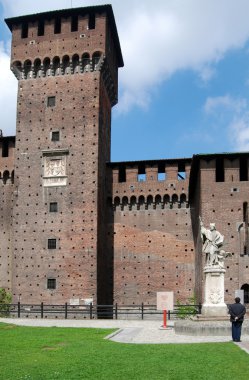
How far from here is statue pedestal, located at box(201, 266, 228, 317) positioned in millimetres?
15930

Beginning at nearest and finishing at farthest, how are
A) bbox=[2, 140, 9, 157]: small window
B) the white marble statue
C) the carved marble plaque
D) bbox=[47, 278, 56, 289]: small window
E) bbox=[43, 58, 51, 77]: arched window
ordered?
the white marble statue < bbox=[47, 278, 56, 289]: small window < the carved marble plaque < bbox=[43, 58, 51, 77]: arched window < bbox=[2, 140, 9, 157]: small window

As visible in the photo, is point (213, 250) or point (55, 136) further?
point (55, 136)

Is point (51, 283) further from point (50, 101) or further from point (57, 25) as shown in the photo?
point (57, 25)

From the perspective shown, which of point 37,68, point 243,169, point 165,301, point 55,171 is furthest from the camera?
point 37,68

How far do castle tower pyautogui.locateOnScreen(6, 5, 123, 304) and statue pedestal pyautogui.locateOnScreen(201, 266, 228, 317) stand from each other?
12.4 m

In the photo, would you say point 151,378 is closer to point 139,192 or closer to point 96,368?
point 96,368

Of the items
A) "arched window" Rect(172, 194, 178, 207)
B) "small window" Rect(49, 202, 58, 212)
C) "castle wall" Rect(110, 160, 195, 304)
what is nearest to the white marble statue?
"castle wall" Rect(110, 160, 195, 304)

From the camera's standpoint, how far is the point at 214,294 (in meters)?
16.0

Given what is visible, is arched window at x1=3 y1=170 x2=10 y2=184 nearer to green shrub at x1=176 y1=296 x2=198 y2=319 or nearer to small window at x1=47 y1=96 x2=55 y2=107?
small window at x1=47 y1=96 x2=55 y2=107

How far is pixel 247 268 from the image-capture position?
79.9 feet

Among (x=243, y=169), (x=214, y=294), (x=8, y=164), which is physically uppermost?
(x=8, y=164)

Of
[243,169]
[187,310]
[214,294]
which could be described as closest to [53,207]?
[187,310]

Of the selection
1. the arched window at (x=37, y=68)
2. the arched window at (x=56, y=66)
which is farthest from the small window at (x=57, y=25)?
the arched window at (x=37, y=68)

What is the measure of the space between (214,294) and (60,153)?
1614cm
